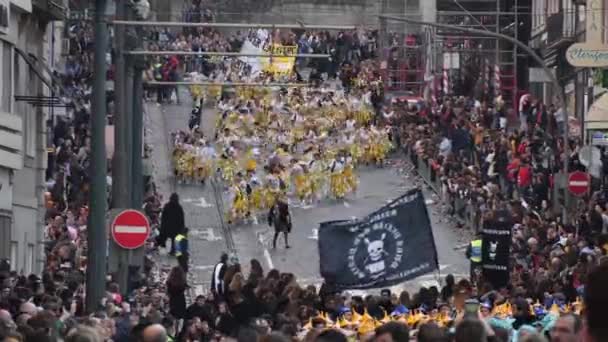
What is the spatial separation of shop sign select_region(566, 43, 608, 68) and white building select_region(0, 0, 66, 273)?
9.40 metres

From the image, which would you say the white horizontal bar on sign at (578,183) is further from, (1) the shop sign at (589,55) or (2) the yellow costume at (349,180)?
(2) the yellow costume at (349,180)

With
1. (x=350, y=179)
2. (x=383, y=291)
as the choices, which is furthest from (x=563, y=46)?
(x=383, y=291)

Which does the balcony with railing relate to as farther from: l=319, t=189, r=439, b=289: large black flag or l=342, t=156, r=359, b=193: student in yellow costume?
l=319, t=189, r=439, b=289: large black flag

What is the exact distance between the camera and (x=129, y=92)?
34.7 meters

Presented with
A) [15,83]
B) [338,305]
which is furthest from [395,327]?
[15,83]

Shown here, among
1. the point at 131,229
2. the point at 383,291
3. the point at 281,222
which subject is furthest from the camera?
the point at 281,222

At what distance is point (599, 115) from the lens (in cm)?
4375

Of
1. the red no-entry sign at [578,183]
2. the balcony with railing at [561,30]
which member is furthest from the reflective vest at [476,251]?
the balcony with railing at [561,30]

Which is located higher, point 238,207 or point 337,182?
point 337,182

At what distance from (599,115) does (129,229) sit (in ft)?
55.6

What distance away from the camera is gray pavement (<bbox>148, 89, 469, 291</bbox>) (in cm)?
4569

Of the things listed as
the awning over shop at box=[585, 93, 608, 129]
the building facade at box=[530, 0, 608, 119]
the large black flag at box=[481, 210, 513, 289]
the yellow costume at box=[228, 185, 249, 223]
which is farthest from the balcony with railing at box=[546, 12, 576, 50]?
the large black flag at box=[481, 210, 513, 289]

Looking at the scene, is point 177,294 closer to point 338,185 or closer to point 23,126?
point 23,126

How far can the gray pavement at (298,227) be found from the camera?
4569 cm
